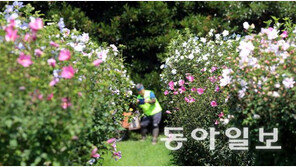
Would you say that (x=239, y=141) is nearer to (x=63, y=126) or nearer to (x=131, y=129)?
(x=63, y=126)

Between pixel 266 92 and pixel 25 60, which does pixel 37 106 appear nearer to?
pixel 25 60

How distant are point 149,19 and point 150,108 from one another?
261 cm

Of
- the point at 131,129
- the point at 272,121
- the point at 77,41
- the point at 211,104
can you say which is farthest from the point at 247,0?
the point at 272,121

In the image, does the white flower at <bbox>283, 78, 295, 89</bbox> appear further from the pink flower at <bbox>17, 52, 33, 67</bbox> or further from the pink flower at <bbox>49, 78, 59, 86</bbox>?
the pink flower at <bbox>17, 52, 33, 67</bbox>

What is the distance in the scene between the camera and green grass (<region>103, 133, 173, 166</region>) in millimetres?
6766

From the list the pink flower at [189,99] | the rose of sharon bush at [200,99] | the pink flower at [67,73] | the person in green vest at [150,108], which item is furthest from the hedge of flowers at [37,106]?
the person in green vest at [150,108]

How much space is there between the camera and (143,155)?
7426 millimetres

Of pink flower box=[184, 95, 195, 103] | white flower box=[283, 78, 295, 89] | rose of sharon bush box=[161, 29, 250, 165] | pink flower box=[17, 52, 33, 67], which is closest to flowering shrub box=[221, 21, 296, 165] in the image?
white flower box=[283, 78, 295, 89]

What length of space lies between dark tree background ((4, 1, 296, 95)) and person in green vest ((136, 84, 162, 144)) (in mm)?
1351

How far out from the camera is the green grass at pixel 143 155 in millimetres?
6766

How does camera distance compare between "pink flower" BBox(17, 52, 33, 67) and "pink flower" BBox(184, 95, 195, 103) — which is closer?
"pink flower" BBox(17, 52, 33, 67)

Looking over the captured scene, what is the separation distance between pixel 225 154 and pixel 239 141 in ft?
3.57

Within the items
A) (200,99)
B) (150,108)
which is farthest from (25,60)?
(150,108)

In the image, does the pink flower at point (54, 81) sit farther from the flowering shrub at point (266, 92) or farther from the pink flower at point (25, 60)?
the flowering shrub at point (266, 92)
